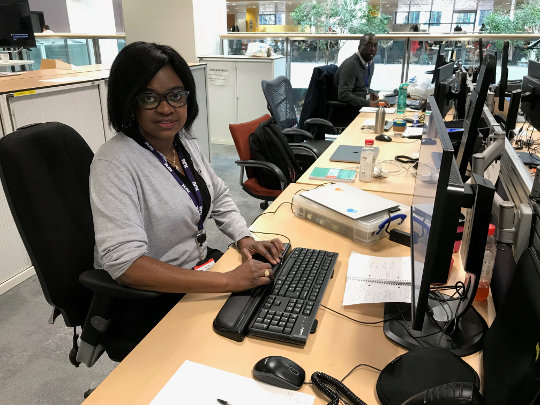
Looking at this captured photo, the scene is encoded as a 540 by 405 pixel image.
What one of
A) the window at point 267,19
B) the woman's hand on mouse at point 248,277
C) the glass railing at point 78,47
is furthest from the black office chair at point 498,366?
the window at point 267,19

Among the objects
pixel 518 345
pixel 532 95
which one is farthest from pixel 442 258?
pixel 532 95

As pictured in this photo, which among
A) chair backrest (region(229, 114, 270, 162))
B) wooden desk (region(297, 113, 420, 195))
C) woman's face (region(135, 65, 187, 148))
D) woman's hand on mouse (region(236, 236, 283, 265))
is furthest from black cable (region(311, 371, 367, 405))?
chair backrest (region(229, 114, 270, 162))

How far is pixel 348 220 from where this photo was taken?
159 centimetres

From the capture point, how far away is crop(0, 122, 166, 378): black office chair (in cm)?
120

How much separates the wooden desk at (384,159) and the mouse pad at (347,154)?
34mm

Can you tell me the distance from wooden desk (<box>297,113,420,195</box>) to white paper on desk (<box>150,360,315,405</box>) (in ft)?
4.42

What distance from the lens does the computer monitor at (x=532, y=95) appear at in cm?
239

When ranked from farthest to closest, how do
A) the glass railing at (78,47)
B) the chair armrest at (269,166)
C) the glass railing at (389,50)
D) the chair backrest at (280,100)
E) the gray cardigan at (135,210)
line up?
the glass railing at (78,47)
the glass railing at (389,50)
the chair backrest at (280,100)
the chair armrest at (269,166)
the gray cardigan at (135,210)

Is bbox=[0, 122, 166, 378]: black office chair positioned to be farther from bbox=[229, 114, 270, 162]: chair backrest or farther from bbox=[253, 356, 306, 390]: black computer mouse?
bbox=[229, 114, 270, 162]: chair backrest

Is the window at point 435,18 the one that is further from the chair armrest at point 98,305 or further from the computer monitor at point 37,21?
the chair armrest at point 98,305

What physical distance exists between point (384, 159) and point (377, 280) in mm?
1440

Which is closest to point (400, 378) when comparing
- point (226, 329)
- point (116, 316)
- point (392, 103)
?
point (226, 329)

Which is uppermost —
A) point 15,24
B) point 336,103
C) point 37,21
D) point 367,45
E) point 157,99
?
point 37,21

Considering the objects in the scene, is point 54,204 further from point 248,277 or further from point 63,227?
point 248,277
